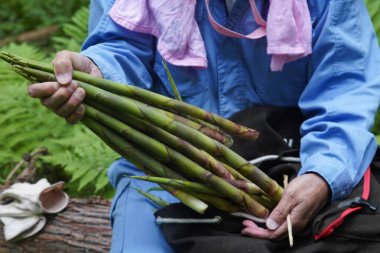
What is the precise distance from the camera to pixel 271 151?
1.82 m

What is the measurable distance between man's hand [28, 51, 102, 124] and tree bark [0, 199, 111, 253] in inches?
40.6

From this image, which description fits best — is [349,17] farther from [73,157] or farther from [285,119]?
[73,157]

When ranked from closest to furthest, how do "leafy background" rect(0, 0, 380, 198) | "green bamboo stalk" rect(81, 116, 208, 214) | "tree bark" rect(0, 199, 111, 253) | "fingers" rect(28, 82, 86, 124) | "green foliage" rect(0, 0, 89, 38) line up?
"fingers" rect(28, 82, 86, 124) → "green bamboo stalk" rect(81, 116, 208, 214) → "tree bark" rect(0, 199, 111, 253) → "leafy background" rect(0, 0, 380, 198) → "green foliage" rect(0, 0, 89, 38)

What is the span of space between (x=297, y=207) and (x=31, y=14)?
215 inches

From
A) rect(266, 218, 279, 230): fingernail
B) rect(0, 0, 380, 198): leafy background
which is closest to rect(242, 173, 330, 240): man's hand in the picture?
rect(266, 218, 279, 230): fingernail

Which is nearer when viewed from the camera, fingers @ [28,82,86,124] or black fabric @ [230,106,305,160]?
fingers @ [28,82,86,124]

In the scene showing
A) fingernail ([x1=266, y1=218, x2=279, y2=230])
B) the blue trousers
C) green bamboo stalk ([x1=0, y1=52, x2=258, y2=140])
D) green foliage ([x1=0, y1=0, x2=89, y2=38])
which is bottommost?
green foliage ([x1=0, y1=0, x2=89, y2=38])

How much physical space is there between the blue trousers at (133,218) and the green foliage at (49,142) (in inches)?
44.6

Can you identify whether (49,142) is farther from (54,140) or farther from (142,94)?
(142,94)

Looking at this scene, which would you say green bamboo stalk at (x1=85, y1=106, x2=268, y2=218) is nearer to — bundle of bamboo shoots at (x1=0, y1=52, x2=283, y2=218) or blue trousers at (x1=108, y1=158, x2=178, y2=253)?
bundle of bamboo shoots at (x1=0, y1=52, x2=283, y2=218)

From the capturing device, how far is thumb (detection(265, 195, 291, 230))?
5.23ft

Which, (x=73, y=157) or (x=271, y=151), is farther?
(x=73, y=157)

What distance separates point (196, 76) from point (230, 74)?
106 millimetres

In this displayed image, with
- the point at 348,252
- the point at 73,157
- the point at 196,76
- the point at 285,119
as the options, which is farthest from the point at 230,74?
the point at 73,157
